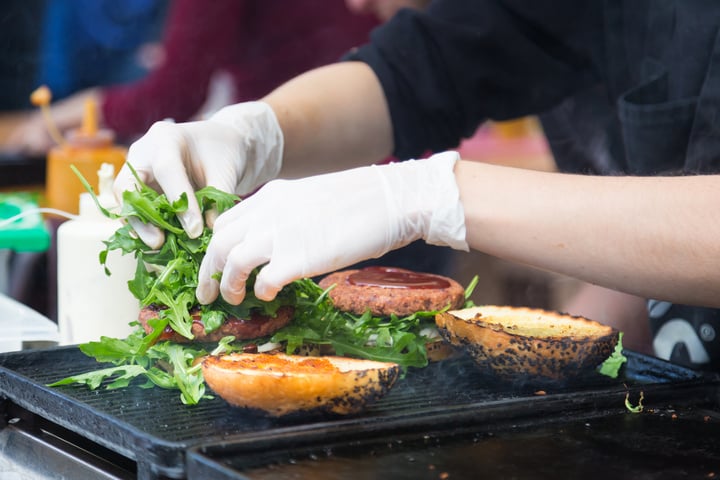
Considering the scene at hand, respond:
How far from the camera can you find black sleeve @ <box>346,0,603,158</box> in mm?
2420

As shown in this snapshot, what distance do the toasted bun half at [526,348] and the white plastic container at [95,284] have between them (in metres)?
0.66

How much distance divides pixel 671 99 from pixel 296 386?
4.46 ft

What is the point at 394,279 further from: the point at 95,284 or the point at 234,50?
the point at 234,50

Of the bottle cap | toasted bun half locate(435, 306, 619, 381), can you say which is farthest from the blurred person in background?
toasted bun half locate(435, 306, 619, 381)

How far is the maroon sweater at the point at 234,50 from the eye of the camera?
3.28m

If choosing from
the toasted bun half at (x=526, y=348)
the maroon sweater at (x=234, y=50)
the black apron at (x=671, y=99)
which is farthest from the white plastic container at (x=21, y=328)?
the maroon sweater at (x=234, y=50)

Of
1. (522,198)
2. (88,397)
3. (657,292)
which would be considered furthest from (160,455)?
(657,292)

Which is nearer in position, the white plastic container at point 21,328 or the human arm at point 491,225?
the human arm at point 491,225

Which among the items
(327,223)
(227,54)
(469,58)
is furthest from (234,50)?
(327,223)

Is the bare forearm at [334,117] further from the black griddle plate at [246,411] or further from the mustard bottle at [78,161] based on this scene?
the mustard bottle at [78,161]

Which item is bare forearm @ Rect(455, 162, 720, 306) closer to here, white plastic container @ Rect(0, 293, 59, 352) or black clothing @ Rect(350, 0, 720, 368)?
black clothing @ Rect(350, 0, 720, 368)

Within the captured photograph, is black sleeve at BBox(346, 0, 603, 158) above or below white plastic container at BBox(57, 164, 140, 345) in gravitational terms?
above

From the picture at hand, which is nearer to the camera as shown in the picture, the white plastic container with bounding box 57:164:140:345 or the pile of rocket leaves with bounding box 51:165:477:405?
the pile of rocket leaves with bounding box 51:165:477:405

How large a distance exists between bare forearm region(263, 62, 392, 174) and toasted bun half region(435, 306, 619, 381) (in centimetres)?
81
